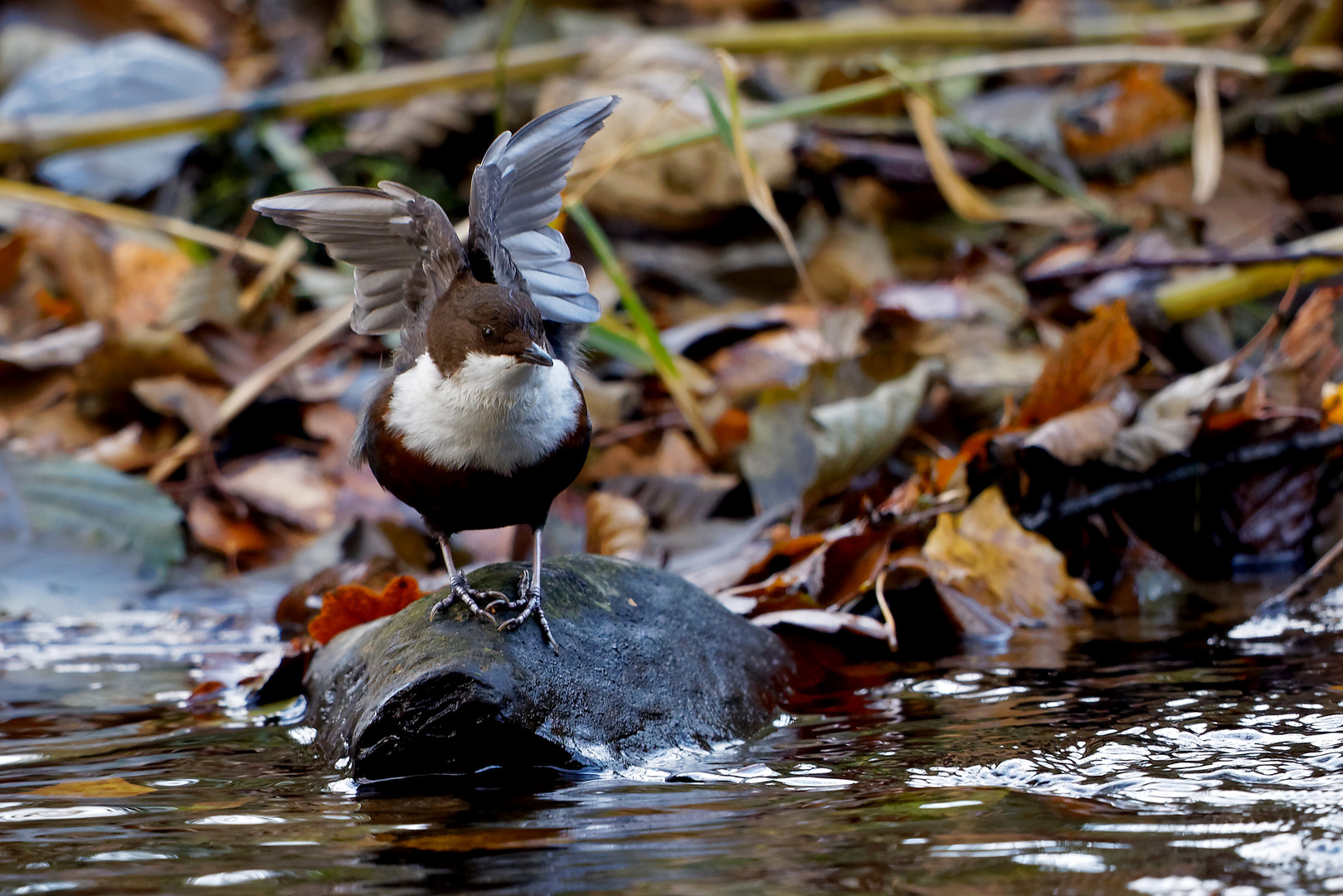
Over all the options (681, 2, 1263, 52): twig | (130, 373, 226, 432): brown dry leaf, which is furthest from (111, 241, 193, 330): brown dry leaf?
(681, 2, 1263, 52): twig

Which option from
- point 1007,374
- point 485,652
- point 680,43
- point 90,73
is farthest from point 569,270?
point 90,73

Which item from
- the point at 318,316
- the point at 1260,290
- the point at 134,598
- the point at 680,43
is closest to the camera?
the point at 134,598

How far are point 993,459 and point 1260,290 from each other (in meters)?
1.74

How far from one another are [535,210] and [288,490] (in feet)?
7.65

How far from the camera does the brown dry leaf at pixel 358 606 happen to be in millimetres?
3307

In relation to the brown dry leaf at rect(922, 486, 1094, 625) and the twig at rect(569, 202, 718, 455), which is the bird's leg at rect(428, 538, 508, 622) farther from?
the twig at rect(569, 202, 718, 455)

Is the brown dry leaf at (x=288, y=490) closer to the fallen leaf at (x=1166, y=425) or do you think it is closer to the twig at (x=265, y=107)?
the twig at (x=265, y=107)

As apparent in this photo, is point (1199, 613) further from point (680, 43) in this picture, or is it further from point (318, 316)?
point (680, 43)

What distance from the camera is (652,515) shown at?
4793 millimetres

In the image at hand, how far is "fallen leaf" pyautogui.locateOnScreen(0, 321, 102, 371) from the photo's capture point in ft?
18.4

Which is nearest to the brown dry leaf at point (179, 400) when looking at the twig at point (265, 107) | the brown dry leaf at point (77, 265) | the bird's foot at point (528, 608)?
the brown dry leaf at point (77, 265)

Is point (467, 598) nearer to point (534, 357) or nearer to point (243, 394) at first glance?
point (534, 357)

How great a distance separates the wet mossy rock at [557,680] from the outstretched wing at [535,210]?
0.63 m

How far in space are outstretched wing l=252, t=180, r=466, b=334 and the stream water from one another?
96 centimetres
